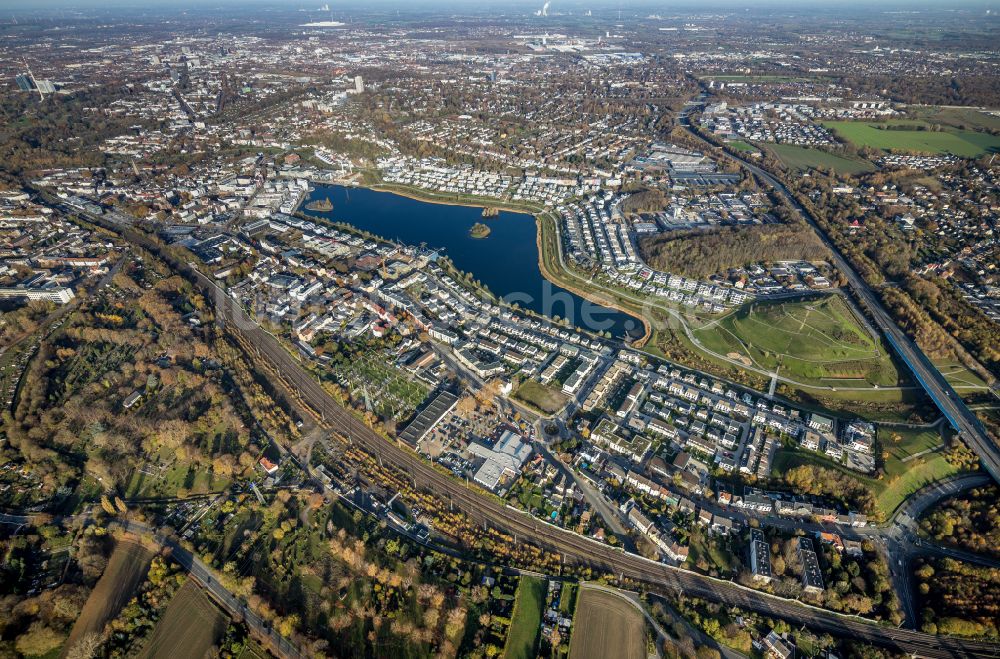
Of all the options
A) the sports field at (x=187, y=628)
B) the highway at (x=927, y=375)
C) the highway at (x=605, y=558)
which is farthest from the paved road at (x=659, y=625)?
the highway at (x=927, y=375)

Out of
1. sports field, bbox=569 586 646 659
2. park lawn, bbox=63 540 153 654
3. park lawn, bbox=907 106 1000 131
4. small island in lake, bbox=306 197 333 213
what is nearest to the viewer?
sports field, bbox=569 586 646 659

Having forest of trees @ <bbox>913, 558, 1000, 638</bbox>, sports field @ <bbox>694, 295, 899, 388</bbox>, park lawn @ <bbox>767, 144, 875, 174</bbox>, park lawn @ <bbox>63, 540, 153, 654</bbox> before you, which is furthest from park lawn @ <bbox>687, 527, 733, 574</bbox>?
park lawn @ <bbox>767, 144, 875, 174</bbox>

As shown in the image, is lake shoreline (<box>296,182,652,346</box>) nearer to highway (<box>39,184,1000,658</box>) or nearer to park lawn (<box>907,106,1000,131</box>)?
highway (<box>39,184,1000,658</box>)

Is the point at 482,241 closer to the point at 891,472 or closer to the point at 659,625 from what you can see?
the point at 891,472

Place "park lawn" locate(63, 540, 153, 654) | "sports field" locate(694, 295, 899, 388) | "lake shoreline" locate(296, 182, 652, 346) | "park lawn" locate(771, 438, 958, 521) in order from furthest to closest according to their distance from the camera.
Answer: "lake shoreline" locate(296, 182, 652, 346)
"sports field" locate(694, 295, 899, 388)
"park lawn" locate(771, 438, 958, 521)
"park lawn" locate(63, 540, 153, 654)

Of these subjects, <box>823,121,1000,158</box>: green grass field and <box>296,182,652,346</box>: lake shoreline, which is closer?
<box>296,182,652,346</box>: lake shoreline

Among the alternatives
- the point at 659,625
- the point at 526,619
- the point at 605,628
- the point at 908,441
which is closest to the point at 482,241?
the point at 526,619

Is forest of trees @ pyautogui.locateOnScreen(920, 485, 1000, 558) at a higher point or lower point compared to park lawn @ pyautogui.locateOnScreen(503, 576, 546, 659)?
higher
